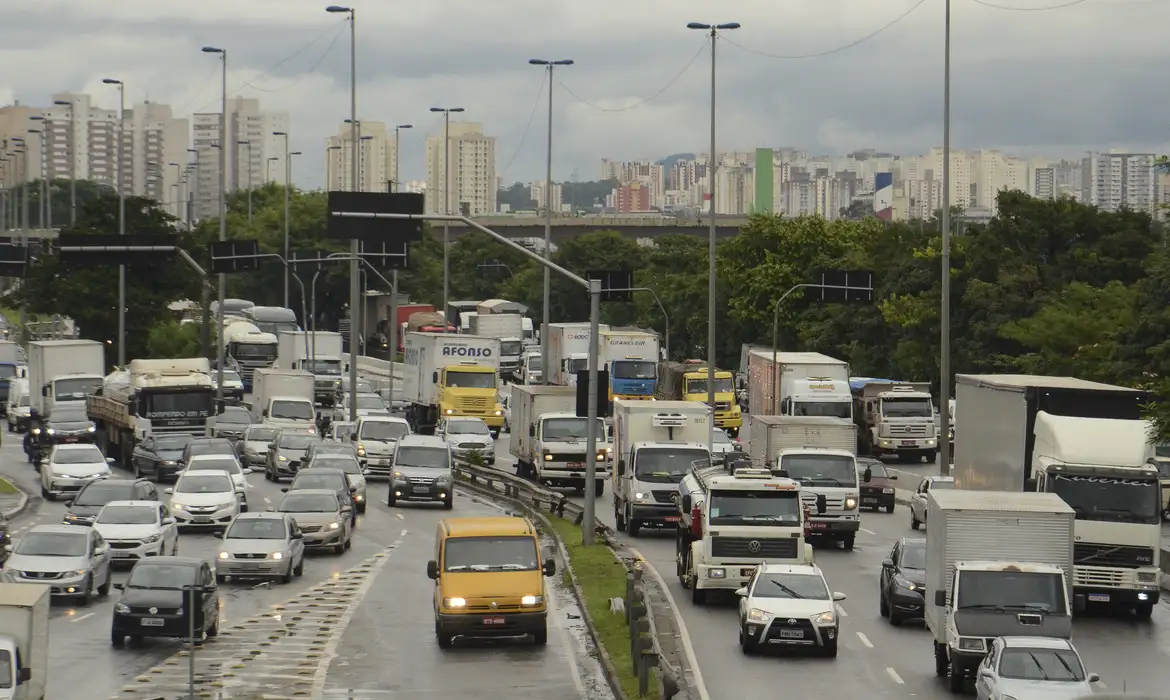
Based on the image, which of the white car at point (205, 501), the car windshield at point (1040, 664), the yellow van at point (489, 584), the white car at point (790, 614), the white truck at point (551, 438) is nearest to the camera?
the car windshield at point (1040, 664)

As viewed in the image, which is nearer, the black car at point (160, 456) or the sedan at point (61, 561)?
the sedan at point (61, 561)

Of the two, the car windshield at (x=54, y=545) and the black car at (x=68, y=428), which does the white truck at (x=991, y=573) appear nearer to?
the car windshield at (x=54, y=545)

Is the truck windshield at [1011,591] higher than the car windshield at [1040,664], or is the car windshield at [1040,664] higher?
the truck windshield at [1011,591]

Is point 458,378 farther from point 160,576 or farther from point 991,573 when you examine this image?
point 991,573

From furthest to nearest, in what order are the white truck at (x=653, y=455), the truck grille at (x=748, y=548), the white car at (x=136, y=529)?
1. the white truck at (x=653, y=455)
2. the white car at (x=136, y=529)
3. the truck grille at (x=748, y=548)

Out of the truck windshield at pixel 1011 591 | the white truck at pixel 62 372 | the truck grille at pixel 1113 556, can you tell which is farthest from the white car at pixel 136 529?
the white truck at pixel 62 372

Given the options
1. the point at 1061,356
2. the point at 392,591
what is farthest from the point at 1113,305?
the point at 392,591

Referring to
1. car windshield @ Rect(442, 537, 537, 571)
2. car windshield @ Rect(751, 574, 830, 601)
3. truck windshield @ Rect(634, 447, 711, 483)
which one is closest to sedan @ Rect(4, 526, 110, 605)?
car windshield @ Rect(442, 537, 537, 571)

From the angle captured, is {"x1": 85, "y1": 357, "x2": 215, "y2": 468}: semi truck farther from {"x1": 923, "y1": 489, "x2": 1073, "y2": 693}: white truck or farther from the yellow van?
{"x1": 923, "y1": 489, "x2": 1073, "y2": 693}: white truck
